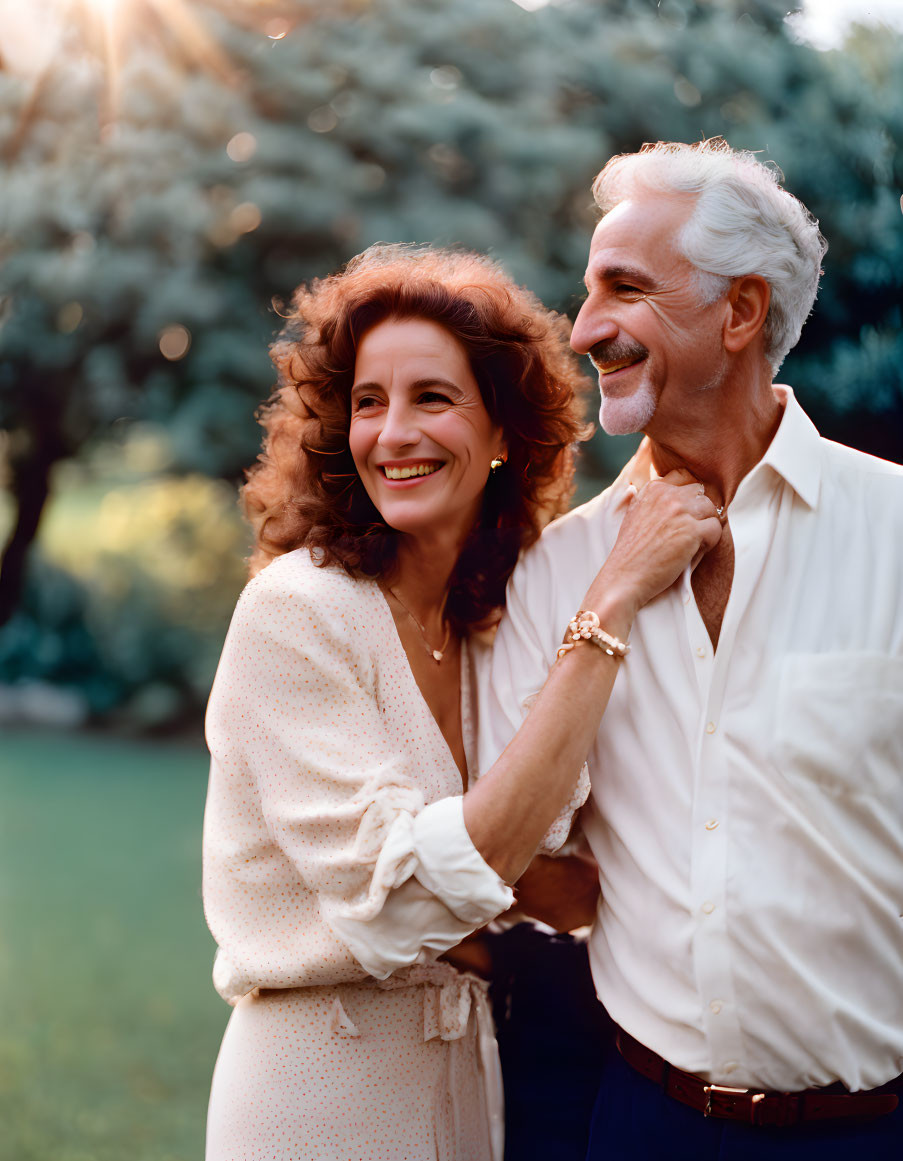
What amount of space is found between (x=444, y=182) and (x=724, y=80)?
1269 millimetres

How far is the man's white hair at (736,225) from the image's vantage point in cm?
183

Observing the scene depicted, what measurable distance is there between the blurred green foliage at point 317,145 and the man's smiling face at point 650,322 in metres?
2.88

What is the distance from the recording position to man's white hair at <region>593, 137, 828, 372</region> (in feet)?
6.02

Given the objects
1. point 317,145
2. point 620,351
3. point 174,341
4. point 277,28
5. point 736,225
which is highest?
point 277,28

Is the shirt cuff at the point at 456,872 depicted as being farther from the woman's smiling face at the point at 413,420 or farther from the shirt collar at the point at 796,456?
the shirt collar at the point at 796,456

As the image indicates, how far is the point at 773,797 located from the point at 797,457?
55 centimetres

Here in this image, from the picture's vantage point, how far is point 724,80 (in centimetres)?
467

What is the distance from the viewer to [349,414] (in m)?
1.96

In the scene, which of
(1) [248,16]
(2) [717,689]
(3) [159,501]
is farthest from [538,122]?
(2) [717,689]

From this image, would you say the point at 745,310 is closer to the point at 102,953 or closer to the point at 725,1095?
the point at 725,1095

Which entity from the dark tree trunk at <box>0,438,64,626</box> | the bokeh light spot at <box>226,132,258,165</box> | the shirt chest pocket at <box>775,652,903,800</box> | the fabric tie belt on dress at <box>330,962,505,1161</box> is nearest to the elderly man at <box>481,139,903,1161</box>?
the shirt chest pocket at <box>775,652,903,800</box>

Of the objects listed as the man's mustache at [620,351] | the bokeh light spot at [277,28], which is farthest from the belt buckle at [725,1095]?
the bokeh light spot at [277,28]

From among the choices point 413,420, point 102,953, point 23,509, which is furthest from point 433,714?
point 23,509

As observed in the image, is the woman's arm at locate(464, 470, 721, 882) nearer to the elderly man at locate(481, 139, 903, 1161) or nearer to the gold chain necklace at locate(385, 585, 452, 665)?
the elderly man at locate(481, 139, 903, 1161)
